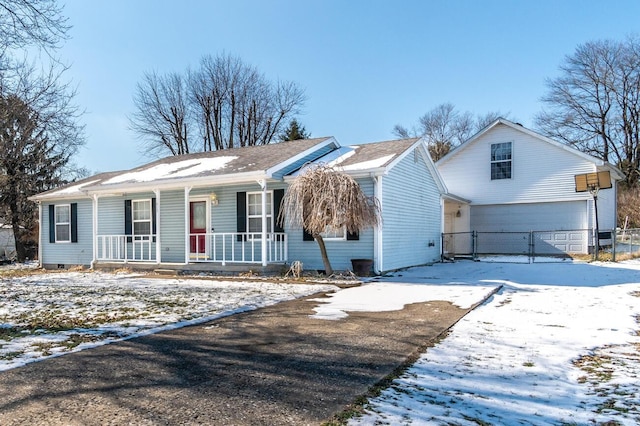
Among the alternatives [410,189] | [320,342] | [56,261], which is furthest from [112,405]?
[56,261]

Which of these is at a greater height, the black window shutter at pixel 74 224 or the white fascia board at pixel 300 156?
the white fascia board at pixel 300 156

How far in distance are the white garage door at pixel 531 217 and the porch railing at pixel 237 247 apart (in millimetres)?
11272

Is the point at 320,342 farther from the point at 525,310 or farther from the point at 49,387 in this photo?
the point at 525,310

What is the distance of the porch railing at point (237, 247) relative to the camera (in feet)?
40.1

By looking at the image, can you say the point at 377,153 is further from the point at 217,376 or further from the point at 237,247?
the point at 217,376

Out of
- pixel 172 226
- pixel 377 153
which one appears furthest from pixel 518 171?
pixel 172 226

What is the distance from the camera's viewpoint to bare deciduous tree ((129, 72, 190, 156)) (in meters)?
33.2

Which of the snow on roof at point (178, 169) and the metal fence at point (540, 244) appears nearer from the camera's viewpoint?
the snow on roof at point (178, 169)

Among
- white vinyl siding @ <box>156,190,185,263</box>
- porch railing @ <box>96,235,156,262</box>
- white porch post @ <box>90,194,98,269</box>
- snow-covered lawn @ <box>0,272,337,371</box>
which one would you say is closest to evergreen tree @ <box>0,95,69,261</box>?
white porch post @ <box>90,194,98,269</box>

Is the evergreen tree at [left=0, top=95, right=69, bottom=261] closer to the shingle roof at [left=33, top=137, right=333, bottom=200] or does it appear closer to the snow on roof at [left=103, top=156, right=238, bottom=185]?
the shingle roof at [left=33, top=137, right=333, bottom=200]

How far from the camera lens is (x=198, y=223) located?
13891 mm

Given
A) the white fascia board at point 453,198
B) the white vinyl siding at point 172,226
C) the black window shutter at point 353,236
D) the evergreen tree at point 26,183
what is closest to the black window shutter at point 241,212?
→ the white vinyl siding at point 172,226

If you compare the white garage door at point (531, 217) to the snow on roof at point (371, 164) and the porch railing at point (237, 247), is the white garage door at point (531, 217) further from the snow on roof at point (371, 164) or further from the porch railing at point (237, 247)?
the porch railing at point (237, 247)

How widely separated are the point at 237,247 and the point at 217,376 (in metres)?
9.52
